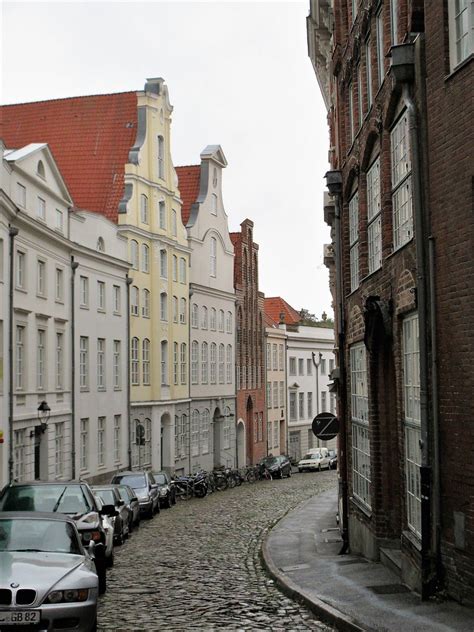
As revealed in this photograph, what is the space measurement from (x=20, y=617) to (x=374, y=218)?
1015 cm

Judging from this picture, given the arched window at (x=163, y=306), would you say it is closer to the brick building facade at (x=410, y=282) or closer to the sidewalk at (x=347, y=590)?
the sidewalk at (x=347, y=590)

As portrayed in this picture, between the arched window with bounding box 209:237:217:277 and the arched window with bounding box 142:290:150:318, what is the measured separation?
10269 mm

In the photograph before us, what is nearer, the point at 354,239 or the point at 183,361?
the point at 354,239

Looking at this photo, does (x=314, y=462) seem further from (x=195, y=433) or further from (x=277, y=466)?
(x=195, y=433)

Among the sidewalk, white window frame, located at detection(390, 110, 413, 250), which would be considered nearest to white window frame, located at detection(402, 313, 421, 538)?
the sidewalk

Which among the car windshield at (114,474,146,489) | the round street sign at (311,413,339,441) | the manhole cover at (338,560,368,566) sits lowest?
the manhole cover at (338,560,368,566)

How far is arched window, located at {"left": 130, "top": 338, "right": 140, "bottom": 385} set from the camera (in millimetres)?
45184

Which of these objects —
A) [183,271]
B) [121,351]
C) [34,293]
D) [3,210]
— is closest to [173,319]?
[183,271]

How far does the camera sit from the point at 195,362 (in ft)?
179

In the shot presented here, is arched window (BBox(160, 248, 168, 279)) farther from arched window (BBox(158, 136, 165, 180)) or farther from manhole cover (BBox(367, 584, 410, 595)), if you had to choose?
manhole cover (BBox(367, 584, 410, 595))

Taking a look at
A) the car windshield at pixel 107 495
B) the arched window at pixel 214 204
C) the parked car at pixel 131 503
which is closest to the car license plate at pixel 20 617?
the car windshield at pixel 107 495

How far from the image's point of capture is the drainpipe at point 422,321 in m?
12.2

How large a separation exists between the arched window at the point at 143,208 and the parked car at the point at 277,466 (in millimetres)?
16054

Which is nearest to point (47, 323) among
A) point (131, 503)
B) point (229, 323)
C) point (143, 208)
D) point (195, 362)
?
point (131, 503)
